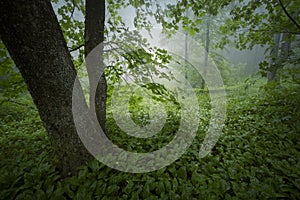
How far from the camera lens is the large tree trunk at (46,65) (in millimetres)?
1625

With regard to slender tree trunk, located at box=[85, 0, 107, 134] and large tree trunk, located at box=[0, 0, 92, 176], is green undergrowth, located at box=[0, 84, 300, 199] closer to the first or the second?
large tree trunk, located at box=[0, 0, 92, 176]

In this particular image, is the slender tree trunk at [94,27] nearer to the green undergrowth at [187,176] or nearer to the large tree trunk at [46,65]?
the large tree trunk at [46,65]

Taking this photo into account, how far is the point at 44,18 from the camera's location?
69.2 inches

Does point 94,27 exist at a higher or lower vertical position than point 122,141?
higher

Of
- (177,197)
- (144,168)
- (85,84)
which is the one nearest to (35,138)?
(85,84)

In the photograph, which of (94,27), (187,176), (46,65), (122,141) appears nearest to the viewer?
(46,65)

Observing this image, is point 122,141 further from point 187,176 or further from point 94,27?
point 94,27

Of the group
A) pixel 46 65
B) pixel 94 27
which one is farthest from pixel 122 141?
pixel 94 27

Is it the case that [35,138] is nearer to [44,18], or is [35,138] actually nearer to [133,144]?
[133,144]

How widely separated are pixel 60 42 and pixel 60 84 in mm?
533

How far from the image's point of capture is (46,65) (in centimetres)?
185

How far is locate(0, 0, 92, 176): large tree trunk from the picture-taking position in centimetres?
162

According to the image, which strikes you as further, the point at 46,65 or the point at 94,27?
the point at 94,27

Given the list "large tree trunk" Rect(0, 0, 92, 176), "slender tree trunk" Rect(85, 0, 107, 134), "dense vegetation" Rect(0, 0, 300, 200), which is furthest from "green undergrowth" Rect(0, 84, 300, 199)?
"slender tree trunk" Rect(85, 0, 107, 134)
